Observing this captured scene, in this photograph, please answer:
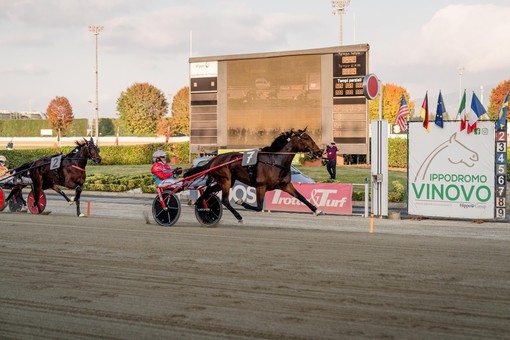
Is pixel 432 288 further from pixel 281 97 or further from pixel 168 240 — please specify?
pixel 281 97

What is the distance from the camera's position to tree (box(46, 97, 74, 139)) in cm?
11814

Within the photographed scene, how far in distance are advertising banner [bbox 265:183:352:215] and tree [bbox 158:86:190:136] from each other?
82.6m

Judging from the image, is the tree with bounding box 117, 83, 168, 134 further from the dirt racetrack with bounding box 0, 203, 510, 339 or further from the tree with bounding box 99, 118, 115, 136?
the dirt racetrack with bounding box 0, 203, 510, 339

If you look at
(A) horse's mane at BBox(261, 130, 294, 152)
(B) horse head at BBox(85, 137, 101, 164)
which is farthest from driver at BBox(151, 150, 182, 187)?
(B) horse head at BBox(85, 137, 101, 164)

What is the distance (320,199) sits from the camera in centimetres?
1845

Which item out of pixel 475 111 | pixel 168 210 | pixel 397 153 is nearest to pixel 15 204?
pixel 168 210

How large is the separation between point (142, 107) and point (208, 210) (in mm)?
99098

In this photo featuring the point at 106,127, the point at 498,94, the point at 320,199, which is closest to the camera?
the point at 320,199

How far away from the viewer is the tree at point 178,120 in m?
103

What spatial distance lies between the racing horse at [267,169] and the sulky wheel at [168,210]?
66 centimetres

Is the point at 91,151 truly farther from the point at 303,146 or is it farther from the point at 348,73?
the point at 348,73

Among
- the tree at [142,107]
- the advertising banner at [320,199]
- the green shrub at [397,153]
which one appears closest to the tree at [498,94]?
→ the tree at [142,107]

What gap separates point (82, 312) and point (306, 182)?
13.6 meters

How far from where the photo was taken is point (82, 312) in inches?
244
